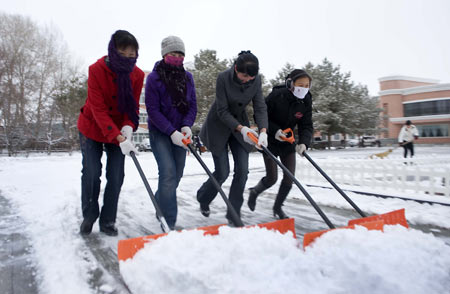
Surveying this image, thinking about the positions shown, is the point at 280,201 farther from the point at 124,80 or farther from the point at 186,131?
the point at 124,80

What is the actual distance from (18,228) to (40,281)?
64.3 inches

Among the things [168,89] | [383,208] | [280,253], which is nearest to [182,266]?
[280,253]

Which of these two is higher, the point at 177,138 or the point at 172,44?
the point at 172,44

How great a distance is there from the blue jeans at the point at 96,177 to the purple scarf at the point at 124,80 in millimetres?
364

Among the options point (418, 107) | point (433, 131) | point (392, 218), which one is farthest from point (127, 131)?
point (418, 107)

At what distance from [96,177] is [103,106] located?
687mm

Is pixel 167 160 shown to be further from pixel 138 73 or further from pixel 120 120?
pixel 138 73

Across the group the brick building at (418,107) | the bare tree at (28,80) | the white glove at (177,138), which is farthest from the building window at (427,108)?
the white glove at (177,138)

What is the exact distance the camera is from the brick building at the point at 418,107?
38031mm

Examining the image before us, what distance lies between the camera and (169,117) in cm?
303

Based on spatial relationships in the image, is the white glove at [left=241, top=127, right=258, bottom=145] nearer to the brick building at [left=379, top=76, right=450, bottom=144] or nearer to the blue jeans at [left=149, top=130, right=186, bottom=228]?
the blue jeans at [left=149, top=130, right=186, bottom=228]

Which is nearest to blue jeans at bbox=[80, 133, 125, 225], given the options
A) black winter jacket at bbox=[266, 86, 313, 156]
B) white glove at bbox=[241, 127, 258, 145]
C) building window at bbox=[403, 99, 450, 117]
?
white glove at bbox=[241, 127, 258, 145]

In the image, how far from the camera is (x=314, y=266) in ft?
5.68

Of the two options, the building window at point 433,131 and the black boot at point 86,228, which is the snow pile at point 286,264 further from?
the building window at point 433,131
